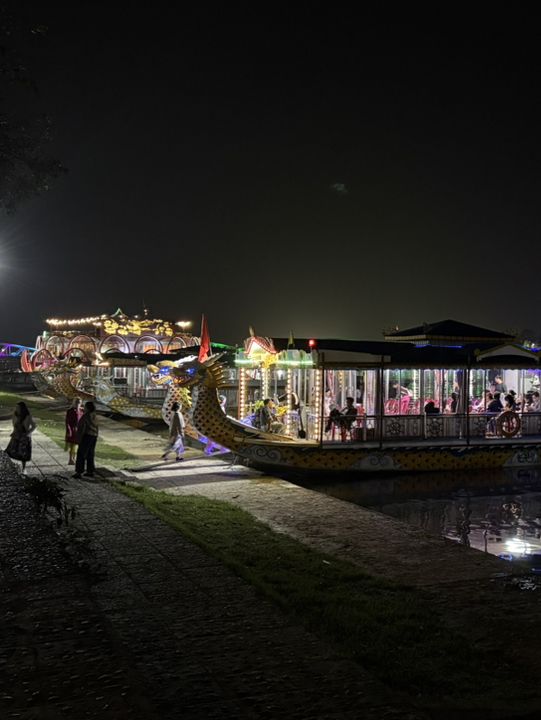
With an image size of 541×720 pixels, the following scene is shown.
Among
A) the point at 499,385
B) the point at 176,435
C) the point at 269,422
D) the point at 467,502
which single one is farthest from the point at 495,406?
the point at 176,435

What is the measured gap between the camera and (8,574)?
6.25 meters

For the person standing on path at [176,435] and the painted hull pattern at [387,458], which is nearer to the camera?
the painted hull pattern at [387,458]

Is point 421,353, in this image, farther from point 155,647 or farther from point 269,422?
point 155,647

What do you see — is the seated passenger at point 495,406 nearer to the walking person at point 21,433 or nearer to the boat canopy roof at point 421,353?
the boat canopy roof at point 421,353

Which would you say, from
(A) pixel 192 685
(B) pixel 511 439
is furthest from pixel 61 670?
(B) pixel 511 439

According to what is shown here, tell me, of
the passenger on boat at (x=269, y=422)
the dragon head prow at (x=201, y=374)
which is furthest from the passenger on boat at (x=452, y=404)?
the dragon head prow at (x=201, y=374)

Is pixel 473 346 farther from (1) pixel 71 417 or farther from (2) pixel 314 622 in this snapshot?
(2) pixel 314 622

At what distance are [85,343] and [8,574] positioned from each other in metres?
35.7

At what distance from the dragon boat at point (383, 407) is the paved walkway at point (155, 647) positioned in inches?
297

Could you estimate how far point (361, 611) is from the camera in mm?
5742

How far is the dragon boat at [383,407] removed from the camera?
1482cm

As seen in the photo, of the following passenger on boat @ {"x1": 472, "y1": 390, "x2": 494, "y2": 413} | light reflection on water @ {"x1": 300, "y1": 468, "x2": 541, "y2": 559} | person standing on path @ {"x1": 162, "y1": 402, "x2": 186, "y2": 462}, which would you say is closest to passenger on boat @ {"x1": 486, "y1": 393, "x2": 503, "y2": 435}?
passenger on boat @ {"x1": 472, "y1": 390, "x2": 494, "y2": 413}

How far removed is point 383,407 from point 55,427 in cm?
1167

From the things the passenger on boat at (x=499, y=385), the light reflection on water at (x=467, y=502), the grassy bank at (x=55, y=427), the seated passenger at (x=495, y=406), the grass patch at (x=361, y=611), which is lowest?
the light reflection on water at (x=467, y=502)
